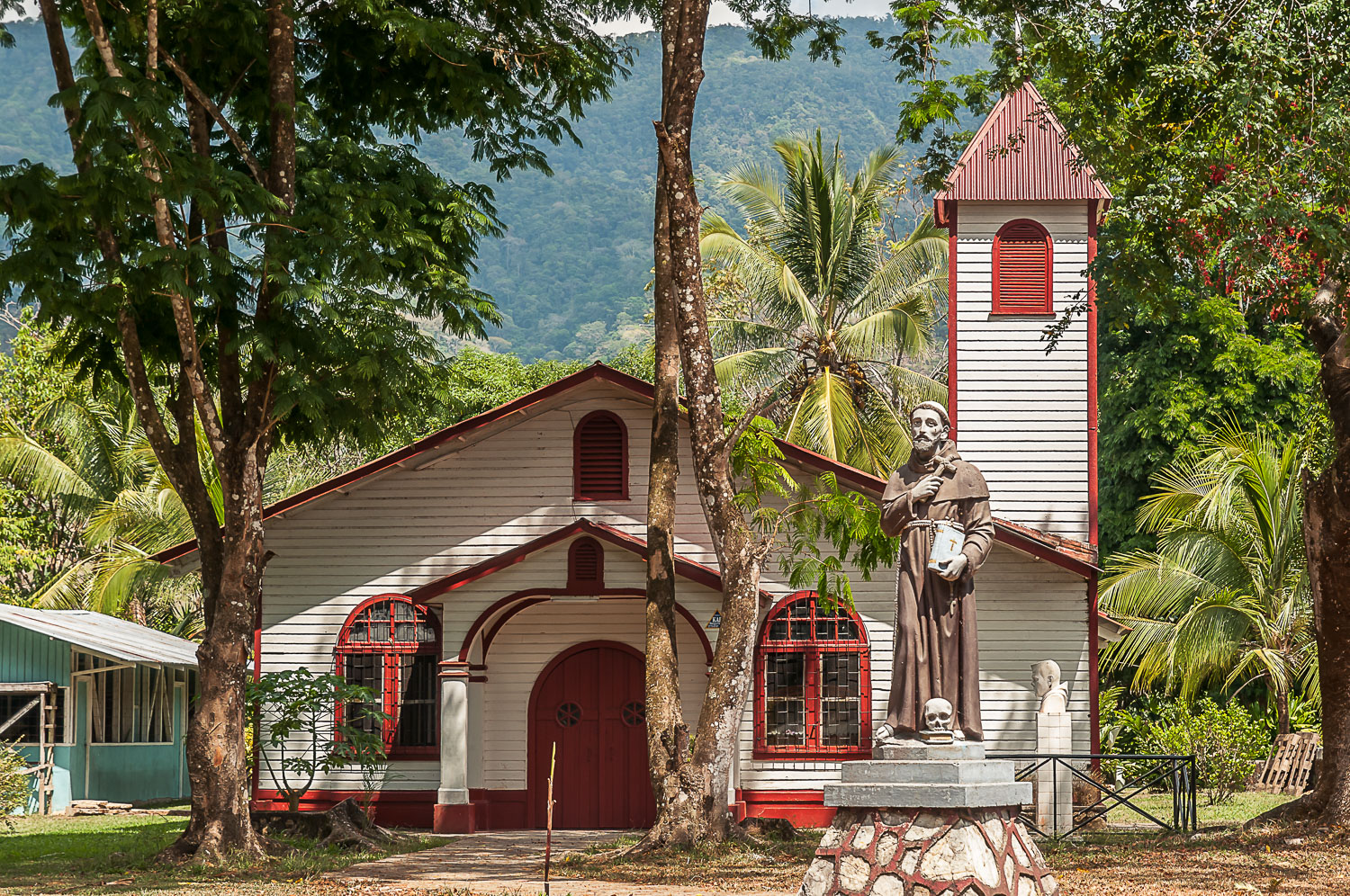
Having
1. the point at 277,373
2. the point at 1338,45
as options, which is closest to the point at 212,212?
the point at 277,373

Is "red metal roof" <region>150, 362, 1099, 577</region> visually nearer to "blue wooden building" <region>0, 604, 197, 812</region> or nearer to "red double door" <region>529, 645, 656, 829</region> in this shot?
"red double door" <region>529, 645, 656, 829</region>

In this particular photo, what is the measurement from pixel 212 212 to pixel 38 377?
64.9 feet

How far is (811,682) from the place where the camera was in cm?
1912

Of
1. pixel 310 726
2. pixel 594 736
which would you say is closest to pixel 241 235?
pixel 310 726

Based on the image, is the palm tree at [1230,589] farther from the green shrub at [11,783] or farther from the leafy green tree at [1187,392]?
the green shrub at [11,783]

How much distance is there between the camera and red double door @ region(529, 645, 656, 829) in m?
19.8

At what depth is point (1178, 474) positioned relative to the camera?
28.8 m

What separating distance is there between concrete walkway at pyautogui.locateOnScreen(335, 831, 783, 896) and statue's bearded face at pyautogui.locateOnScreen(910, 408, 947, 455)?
4802 millimetres

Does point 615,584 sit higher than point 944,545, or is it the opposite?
point 944,545

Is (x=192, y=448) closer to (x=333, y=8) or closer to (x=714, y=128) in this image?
(x=333, y=8)

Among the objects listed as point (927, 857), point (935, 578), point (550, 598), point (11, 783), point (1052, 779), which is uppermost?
point (935, 578)

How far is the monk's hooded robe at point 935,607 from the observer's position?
920 cm

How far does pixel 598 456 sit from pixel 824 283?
1207cm

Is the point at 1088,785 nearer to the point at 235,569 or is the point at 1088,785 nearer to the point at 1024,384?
the point at 1024,384
